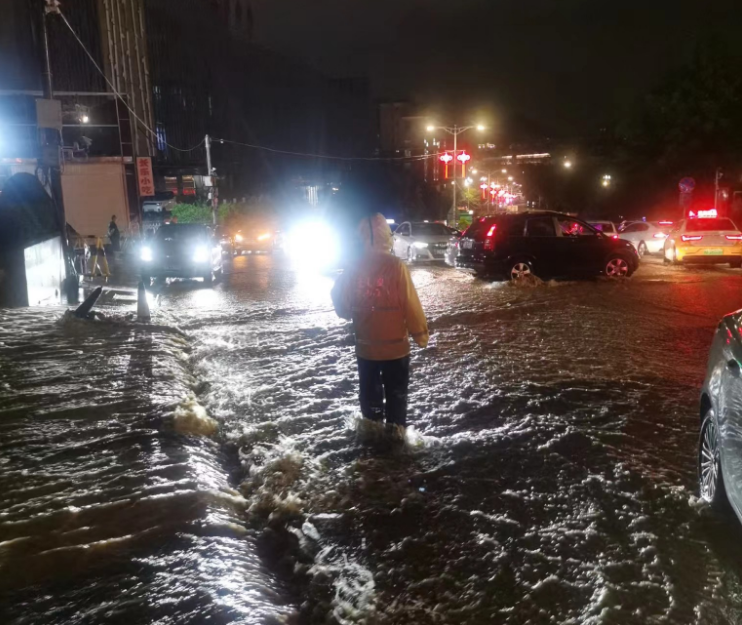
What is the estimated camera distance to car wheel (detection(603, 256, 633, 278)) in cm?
1702

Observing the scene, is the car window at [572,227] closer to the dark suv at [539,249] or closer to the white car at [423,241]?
the dark suv at [539,249]

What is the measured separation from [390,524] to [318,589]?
79 cm

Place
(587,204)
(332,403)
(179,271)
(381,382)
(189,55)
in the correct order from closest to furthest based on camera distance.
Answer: (381,382) < (332,403) < (179,271) < (189,55) < (587,204)

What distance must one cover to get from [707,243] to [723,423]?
63.5 feet

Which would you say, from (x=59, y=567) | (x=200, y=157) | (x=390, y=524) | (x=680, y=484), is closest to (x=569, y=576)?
(x=390, y=524)

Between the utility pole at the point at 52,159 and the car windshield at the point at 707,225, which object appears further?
the car windshield at the point at 707,225

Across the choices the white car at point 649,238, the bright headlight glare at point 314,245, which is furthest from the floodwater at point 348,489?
the white car at point 649,238

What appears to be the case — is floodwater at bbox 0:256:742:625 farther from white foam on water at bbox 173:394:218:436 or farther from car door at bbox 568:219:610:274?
car door at bbox 568:219:610:274

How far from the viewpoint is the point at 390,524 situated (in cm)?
427

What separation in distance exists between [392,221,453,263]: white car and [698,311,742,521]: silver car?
20808 mm

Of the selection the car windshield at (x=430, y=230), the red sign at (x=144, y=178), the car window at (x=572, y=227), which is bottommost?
the car windshield at (x=430, y=230)

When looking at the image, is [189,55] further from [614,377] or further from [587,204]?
[614,377]

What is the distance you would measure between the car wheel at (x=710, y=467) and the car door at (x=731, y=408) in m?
0.19

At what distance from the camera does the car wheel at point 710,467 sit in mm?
4074
